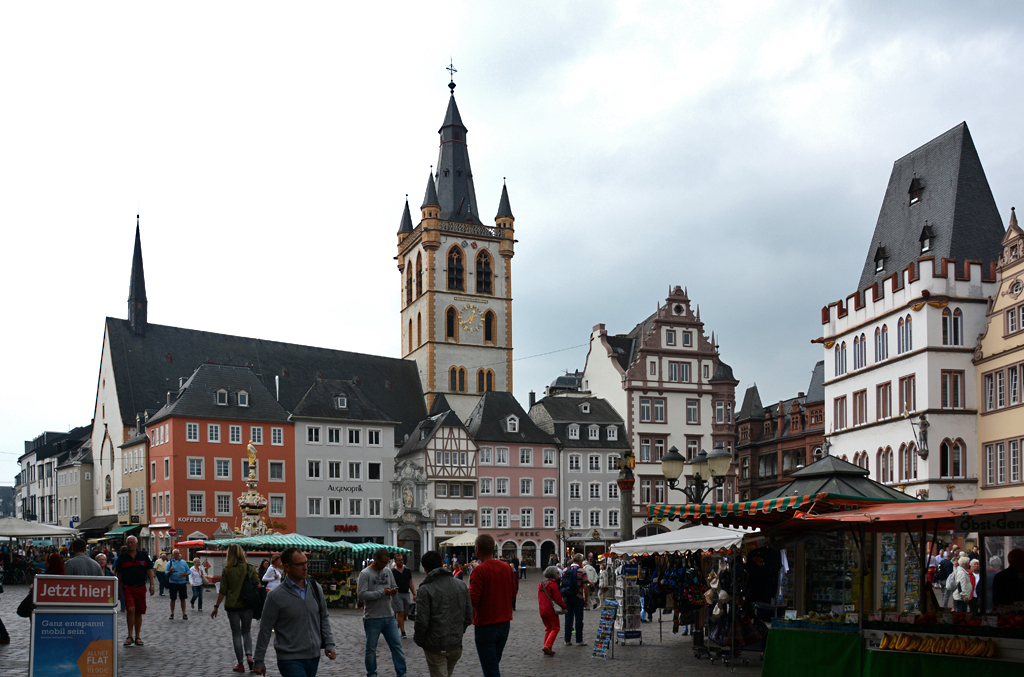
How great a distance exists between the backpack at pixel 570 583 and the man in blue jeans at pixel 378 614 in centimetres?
599

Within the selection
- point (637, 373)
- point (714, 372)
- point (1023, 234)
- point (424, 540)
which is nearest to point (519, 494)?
point (424, 540)

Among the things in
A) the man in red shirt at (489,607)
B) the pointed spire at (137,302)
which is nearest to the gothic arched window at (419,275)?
the pointed spire at (137,302)

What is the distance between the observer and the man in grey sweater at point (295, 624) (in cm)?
875

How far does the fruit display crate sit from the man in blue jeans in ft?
17.5

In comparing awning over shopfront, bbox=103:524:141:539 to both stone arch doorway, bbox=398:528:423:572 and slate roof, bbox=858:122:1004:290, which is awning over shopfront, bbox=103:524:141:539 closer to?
stone arch doorway, bbox=398:528:423:572

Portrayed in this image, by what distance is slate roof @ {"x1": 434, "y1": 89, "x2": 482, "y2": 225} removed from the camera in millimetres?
84625

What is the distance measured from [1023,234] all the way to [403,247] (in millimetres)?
53809

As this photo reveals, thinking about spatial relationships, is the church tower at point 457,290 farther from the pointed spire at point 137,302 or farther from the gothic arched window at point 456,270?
the pointed spire at point 137,302

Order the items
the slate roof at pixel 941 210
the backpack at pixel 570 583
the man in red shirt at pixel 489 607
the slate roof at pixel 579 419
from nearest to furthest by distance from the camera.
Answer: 1. the man in red shirt at pixel 489 607
2. the backpack at pixel 570 583
3. the slate roof at pixel 941 210
4. the slate roof at pixel 579 419

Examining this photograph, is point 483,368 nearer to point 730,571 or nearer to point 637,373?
point 637,373

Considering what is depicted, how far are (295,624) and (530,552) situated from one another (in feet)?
196

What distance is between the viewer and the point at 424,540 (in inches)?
2579

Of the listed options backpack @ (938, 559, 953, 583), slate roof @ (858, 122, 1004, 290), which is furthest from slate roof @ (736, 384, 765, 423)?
backpack @ (938, 559, 953, 583)

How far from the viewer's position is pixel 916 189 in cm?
4950
